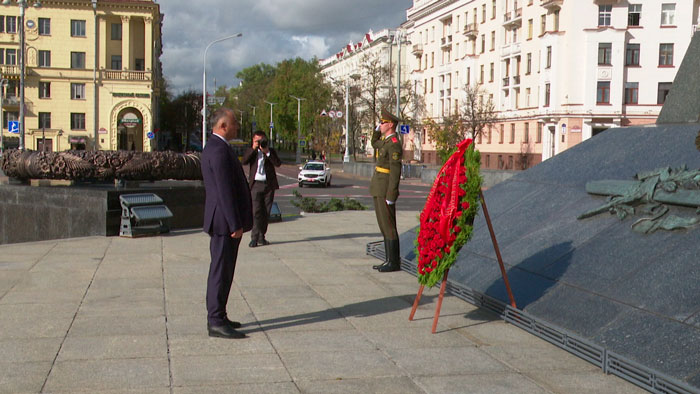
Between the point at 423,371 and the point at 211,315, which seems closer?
the point at 423,371

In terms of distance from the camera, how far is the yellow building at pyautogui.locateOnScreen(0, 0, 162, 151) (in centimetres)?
6762

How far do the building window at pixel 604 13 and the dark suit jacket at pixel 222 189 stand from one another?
52.0 metres

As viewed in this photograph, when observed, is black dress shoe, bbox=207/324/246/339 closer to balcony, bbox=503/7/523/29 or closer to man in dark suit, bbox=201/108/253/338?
man in dark suit, bbox=201/108/253/338

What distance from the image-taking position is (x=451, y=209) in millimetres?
6316

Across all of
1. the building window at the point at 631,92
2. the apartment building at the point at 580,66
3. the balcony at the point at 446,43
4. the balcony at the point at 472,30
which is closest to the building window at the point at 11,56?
the balcony at the point at 446,43

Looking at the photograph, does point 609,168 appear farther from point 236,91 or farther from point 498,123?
point 236,91

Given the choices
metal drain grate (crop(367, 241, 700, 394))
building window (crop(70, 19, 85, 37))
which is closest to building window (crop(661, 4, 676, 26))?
building window (crop(70, 19, 85, 37))

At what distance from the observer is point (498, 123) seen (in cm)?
6372

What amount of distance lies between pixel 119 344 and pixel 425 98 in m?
76.2

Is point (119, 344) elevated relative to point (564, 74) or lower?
lower

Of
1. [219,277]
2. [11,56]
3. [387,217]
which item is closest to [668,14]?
[387,217]

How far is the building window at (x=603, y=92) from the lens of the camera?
53688 millimetres

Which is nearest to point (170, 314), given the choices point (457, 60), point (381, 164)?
point (381, 164)

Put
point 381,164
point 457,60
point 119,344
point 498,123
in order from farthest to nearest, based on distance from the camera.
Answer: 1. point 457,60
2. point 498,123
3. point 381,164
4. point 119,344
